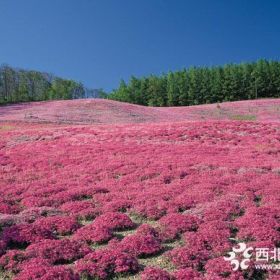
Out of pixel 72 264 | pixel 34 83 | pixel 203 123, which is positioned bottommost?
pixel 72 264

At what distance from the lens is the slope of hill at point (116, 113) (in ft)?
186

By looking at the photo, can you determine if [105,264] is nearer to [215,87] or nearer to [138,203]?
[138,203]

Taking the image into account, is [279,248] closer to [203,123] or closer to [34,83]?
[203,123]

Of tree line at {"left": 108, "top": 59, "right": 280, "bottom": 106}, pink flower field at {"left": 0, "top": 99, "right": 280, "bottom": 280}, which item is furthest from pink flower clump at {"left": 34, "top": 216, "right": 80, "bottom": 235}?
tree line at {"left": 108, "top": 59, "right": 280, "bottom": 106}

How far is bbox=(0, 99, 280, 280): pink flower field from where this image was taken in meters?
11.0

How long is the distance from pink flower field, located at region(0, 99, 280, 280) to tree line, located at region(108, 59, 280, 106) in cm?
9026

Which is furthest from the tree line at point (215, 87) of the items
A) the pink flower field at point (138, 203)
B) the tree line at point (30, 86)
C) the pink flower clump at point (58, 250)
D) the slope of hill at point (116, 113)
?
the pink flower clump at point (58, 250)

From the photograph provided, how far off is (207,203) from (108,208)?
13.0ft

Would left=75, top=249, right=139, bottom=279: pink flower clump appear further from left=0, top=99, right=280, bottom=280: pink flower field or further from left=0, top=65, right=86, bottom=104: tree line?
left=0, top=65, right=86, bottom=104: tree line

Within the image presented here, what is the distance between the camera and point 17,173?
74.7 feet

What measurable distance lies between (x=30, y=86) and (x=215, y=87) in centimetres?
6559

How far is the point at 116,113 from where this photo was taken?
64062 millimetres

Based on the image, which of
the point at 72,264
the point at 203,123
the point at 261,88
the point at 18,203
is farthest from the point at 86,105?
the point at 261,88

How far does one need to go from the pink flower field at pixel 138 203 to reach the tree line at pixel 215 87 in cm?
9026
